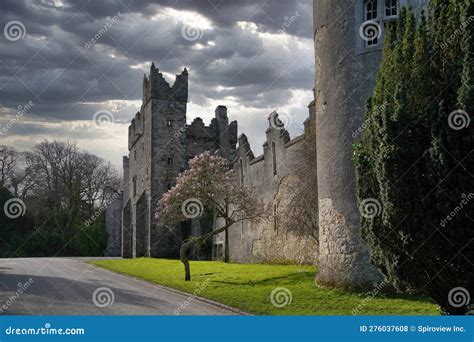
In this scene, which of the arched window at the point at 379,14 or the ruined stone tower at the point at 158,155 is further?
the ruined stone tower at the point at 158,155

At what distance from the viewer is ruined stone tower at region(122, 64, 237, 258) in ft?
121

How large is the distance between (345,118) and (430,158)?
583 cm

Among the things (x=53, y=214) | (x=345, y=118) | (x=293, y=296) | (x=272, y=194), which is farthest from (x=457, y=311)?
(x=53, y=214)

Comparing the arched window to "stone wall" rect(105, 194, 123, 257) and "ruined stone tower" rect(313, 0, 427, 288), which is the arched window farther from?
"stone wall" rect(105, 194, 123, 257)

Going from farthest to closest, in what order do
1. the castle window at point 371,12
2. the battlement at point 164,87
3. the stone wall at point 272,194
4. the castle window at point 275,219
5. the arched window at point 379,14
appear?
the battlement at point 164,87, the castle window at point 275,219, the stone wall at point 272,194, the castle window at point 371,12, the arched window at point 379,14

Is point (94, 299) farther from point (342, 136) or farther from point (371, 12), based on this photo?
point (371, 12)

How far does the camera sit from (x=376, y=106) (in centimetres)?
877

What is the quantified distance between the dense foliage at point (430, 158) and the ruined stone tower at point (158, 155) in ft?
90.5

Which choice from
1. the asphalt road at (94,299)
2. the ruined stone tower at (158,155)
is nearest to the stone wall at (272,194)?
the ruined stone tower at (158,155)

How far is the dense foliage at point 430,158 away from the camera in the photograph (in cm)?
735

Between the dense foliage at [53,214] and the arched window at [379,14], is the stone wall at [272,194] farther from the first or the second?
the dense foliage at [53,214]

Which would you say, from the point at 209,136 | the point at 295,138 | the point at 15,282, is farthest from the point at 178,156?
the point at 15,282

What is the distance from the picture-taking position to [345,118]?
13.4 m

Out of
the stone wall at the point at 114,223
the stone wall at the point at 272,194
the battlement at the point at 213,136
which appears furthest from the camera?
the stone wall at the point at 114,223
